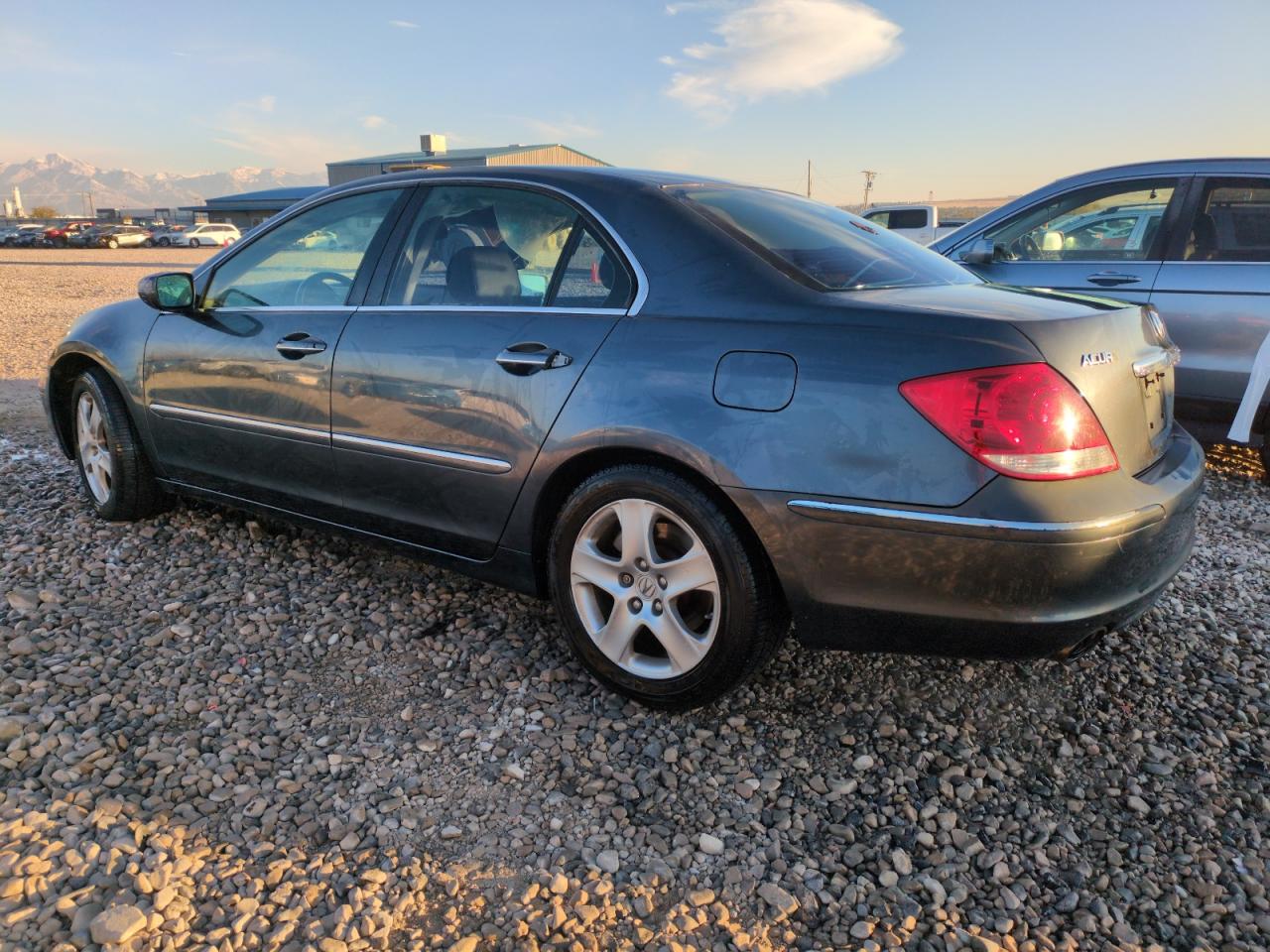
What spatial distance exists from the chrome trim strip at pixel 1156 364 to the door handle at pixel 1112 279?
8.65 ft

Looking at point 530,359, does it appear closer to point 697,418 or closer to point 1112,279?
point 697,418

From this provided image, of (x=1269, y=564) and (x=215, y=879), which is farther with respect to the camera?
(x=1269, y=564)

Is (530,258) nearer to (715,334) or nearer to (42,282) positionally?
(715,334)

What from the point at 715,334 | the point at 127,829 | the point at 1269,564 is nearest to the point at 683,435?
the point at 715,334

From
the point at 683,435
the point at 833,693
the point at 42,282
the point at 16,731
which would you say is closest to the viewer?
the point at 683,435

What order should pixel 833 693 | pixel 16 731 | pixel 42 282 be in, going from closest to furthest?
1. pixel 16 731
2. pixel 833 693
3. pixel 42 282

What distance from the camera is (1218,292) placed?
4.78 m

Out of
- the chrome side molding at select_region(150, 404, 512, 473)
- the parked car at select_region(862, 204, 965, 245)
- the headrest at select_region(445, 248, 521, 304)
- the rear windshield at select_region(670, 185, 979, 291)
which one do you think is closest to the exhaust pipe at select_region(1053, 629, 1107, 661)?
the rear windshield at select_region(670, 185, 979, 291)

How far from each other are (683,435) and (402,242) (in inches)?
57.6

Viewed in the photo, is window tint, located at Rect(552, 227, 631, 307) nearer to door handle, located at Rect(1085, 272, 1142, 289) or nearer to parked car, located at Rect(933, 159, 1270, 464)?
parked car, located at Rect(933, 159, 1270, 464)

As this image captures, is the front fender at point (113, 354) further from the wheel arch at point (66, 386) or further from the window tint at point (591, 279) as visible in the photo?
the window tint at point (591, 279)

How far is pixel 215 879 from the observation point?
1990mm

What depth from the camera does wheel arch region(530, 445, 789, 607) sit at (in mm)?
2387

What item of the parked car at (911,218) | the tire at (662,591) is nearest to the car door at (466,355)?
the tire at (662,591)
